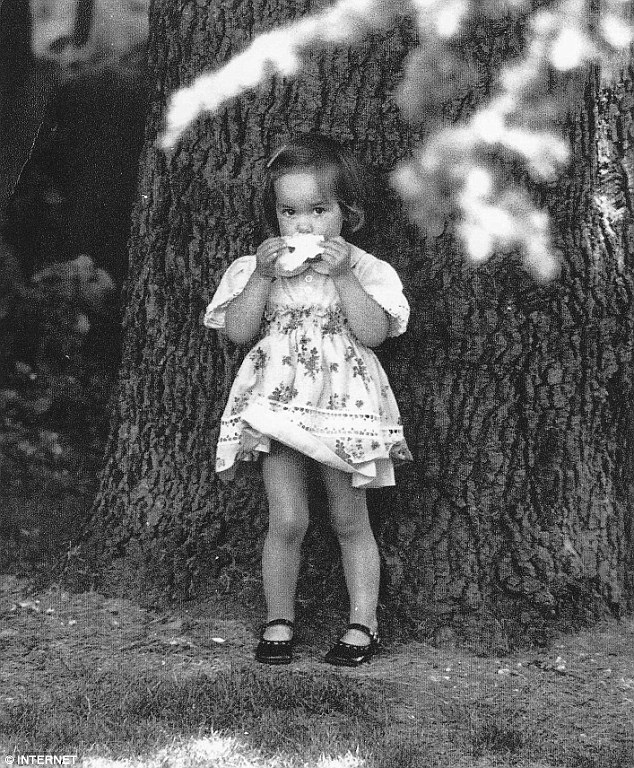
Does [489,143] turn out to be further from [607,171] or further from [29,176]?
[29,176]

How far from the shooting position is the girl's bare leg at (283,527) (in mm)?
3127

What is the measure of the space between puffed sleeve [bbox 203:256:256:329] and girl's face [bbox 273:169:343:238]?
15 centimetres

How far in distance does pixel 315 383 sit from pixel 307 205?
1.67 feet

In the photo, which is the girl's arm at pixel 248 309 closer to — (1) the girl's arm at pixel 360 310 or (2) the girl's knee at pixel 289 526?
(1) the girl's arm at pixel 360 310

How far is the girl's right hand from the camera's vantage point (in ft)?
10.0

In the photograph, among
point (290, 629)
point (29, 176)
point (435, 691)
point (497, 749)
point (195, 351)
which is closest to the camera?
point (497, 749)

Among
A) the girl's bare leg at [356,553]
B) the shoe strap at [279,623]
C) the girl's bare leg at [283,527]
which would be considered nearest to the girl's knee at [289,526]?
the girl's bare leg at [283,527]

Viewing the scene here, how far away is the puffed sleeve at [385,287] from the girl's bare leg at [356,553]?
0.48 m

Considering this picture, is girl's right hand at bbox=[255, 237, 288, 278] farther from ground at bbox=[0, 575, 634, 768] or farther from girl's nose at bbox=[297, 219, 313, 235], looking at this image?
ground at bbox=[0, 575, 634, 768]

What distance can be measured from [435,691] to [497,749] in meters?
0.31

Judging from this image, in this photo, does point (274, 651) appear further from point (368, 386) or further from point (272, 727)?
point (368, 386)

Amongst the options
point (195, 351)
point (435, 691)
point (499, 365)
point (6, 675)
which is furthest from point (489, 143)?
point (6, 675)

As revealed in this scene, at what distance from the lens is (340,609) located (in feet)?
11.0

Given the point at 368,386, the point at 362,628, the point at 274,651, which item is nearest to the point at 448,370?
the point at 368,386
